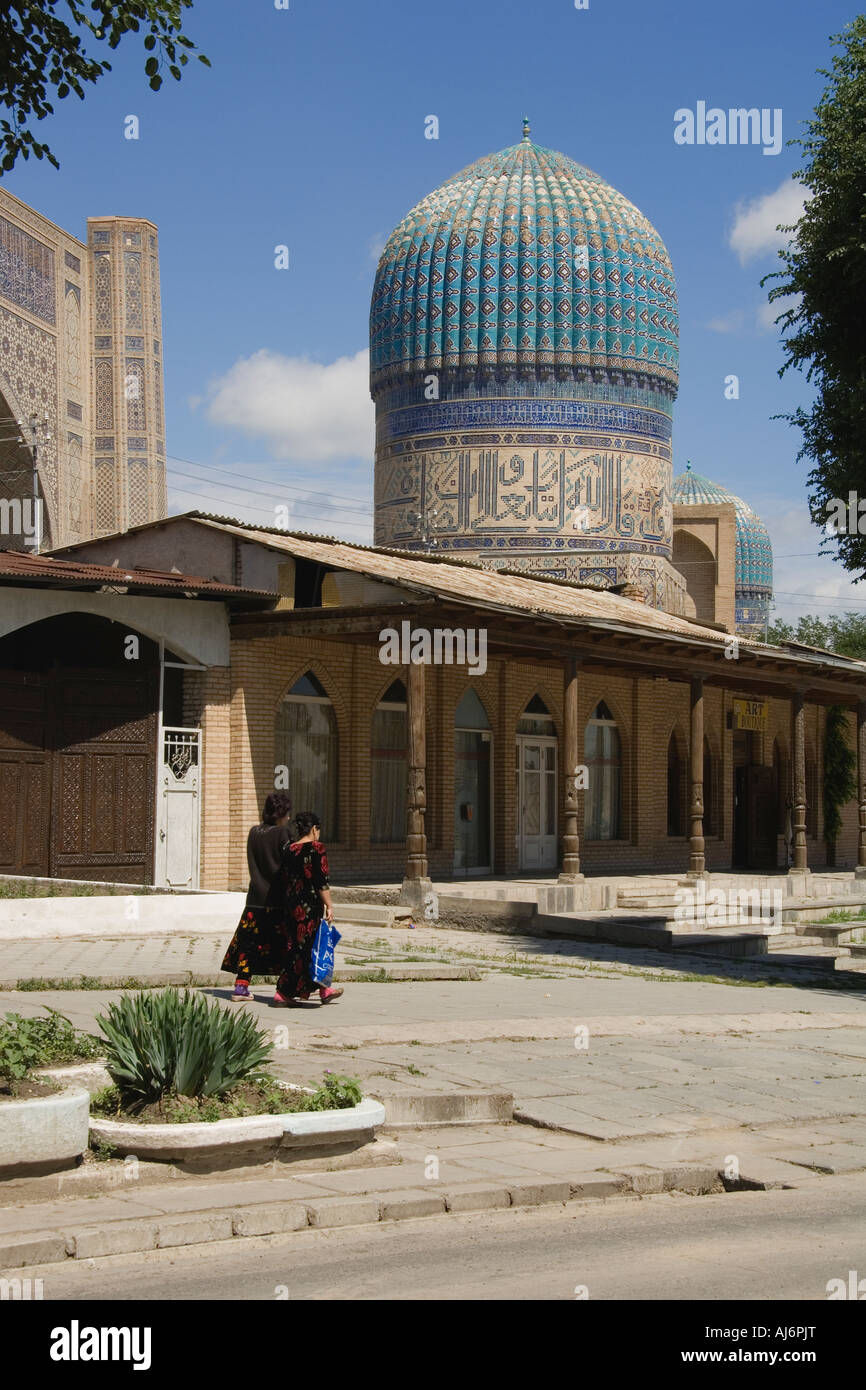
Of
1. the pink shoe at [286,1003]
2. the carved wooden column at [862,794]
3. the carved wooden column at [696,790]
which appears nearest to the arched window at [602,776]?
the carved wooden column at [696,790]

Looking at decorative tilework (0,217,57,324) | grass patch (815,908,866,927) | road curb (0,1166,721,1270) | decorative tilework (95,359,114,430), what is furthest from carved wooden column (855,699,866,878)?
road curb (0,1166,721,1270)

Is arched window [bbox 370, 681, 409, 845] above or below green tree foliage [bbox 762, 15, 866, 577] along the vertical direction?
below

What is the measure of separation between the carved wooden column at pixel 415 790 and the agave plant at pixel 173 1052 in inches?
471

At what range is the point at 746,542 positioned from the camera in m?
69.0

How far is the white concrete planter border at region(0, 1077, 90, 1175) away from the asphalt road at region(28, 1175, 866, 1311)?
754mm

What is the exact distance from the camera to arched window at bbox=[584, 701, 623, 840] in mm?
27688

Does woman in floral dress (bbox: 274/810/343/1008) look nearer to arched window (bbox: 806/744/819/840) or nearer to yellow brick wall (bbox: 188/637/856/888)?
yellow brick wall (bbox: 188/637/856/888)

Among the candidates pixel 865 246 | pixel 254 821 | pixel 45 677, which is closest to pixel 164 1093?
pixel 865 246

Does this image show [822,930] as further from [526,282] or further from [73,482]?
[73,482]

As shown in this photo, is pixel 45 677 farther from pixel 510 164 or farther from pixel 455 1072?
pixel 510 164

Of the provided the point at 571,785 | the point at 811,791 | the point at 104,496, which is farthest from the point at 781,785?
the point at 104,496

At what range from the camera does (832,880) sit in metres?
27.4
